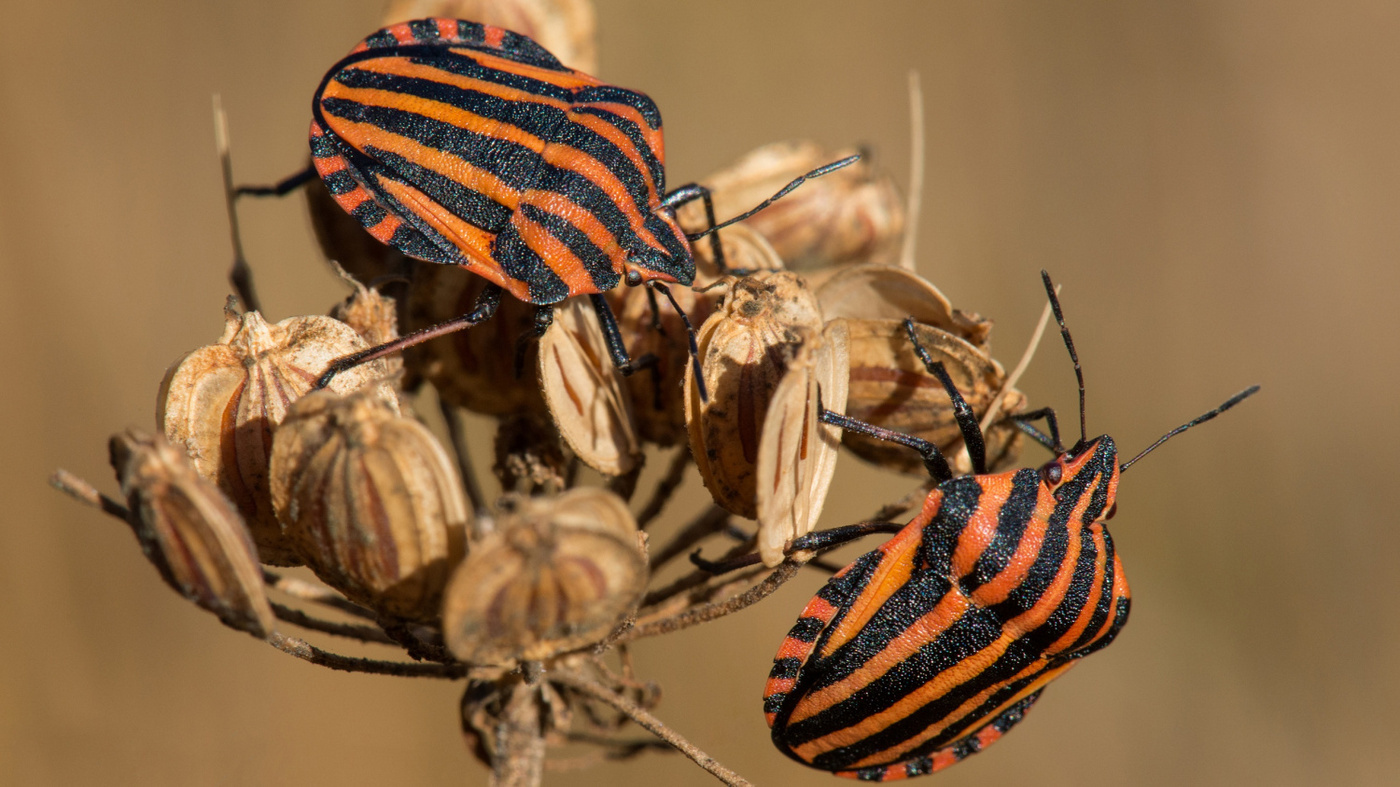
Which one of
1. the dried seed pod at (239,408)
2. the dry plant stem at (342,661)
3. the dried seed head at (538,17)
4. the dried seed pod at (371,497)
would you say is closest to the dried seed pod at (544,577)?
the dried seed pod at (371,497)

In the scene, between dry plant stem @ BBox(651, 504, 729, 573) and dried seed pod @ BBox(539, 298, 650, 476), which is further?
dry plant stem @ BBox(651, 504, 729, 573)

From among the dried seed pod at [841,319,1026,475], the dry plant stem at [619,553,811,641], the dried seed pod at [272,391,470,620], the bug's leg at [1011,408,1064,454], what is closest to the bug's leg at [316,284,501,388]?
the dried seed pod at [272,391,470,620]

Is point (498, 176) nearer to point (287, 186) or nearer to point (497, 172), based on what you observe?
point (497, 172)

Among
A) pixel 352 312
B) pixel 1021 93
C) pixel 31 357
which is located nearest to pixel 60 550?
pixel 31 357

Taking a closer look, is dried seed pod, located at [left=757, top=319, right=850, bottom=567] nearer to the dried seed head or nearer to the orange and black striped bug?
the orange and black striped bug

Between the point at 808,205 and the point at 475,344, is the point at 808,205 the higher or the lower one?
the higher one

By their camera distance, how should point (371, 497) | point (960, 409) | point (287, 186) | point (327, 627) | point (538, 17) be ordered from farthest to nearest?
point (538, 17) < point (287, 186) < point (960, 409) < point (327, 627) < point (371, 497)

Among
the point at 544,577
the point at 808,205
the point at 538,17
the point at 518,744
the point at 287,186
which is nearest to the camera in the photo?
the point at 544,577

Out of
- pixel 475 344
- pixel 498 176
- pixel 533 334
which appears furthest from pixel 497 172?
pixel 475 344
